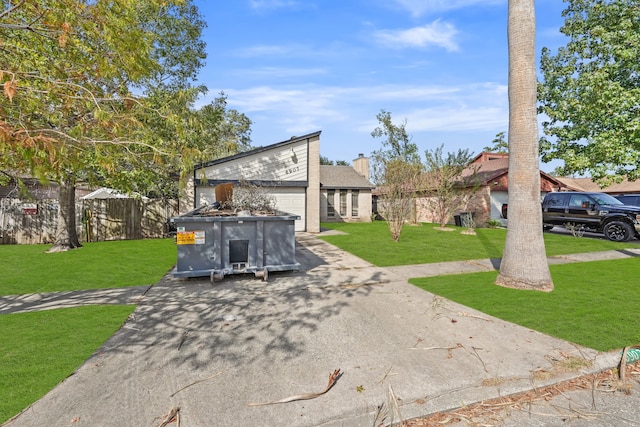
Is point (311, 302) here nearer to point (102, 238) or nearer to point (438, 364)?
point (438, 364)

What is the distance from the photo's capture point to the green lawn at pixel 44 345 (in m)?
2.88

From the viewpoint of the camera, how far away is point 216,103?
70.8ft

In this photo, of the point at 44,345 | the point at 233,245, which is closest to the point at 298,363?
the point at 44,345

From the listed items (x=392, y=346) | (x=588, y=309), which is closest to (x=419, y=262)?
(x=588, y=309)

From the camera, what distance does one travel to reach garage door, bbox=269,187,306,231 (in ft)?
54.1

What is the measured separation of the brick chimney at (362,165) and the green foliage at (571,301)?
20817mm

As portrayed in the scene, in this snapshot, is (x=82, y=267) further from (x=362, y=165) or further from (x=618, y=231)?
(x=362, y=165)

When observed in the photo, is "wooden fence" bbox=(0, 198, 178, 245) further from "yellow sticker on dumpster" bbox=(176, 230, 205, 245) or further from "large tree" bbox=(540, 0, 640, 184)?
"large tree" bbox=(540, 0, 640, 184)

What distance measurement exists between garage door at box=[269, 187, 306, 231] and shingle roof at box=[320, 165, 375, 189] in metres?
7.25

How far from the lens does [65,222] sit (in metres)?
11.6

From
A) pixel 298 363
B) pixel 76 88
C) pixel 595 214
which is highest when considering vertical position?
pixel 76 88

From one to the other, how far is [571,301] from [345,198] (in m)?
19.7

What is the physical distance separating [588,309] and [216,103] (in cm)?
2224

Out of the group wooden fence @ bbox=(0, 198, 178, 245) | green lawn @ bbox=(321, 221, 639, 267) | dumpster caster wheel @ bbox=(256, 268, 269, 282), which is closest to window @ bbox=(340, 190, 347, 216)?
green lawn @ bbox=(321, 221, 639, 267)
